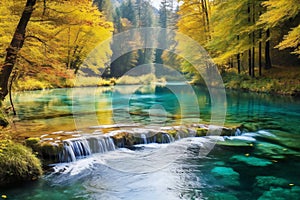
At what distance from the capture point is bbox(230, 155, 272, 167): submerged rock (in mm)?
6407

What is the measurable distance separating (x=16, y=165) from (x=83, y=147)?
1916 mm

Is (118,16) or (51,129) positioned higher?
(118,16)

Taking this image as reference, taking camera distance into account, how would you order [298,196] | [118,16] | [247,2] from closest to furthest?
[298,196] < [247,2] < [118,16]

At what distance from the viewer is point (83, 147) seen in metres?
7.06

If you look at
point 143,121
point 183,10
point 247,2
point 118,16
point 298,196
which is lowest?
point 298,196

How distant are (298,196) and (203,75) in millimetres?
25267

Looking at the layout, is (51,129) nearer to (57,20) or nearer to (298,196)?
(57,20)

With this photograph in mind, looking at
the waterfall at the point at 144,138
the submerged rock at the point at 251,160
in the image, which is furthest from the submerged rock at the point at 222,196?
the waterfall at the point at 144,138

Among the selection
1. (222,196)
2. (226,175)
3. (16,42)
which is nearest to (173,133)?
(226,175)

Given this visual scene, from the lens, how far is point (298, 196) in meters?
4.86

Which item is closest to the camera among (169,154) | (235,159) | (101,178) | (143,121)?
(101,178)

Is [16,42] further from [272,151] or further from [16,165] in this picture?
[272,151]

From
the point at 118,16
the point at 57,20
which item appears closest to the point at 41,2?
the point at 57,20

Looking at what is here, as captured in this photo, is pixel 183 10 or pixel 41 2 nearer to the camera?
pixel 41 2
